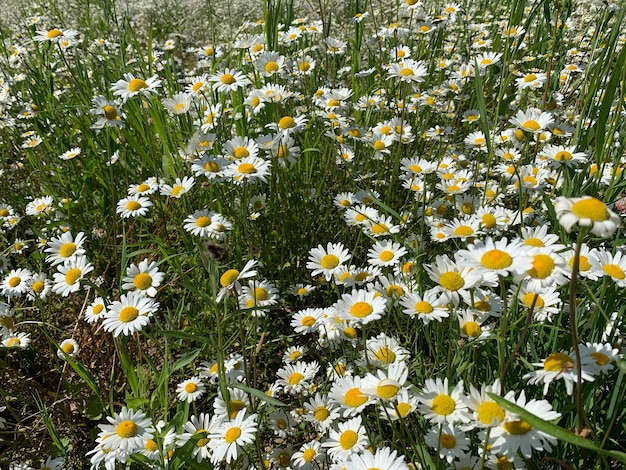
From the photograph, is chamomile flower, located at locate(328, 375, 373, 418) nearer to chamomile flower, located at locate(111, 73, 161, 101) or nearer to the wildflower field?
the wildflower field

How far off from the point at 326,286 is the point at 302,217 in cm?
47

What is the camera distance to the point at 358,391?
1405mm

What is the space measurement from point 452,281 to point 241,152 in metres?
1.35

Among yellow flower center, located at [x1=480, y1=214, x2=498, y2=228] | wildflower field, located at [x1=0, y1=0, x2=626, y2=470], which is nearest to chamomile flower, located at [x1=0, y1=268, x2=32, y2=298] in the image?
wildflower field, located at [x1=0, y1=0, x2=626, y2=470]

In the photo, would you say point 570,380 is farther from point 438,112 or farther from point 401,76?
point 438,112

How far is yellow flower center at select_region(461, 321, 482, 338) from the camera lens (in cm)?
158

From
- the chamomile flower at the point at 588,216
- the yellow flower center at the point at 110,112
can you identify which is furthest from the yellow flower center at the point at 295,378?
the yellow flower center at the point at 110,112

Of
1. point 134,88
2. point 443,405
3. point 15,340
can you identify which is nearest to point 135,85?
point 134,88

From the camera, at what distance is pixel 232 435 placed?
1578 mm

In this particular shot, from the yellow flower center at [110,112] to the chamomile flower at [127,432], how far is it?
5.04 ft

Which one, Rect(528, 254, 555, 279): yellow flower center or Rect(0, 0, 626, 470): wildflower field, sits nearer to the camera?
Rect(528, 254, 555, 279): yellow flower center

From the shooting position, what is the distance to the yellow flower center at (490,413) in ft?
3.82

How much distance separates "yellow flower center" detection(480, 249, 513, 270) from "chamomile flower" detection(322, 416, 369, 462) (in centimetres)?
63

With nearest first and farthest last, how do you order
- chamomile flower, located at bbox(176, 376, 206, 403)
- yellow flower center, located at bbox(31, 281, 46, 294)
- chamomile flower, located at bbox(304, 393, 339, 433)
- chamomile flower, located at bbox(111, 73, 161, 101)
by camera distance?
chamomile flower, located at bbox(304, 393, 339, 433) < chamomile flower, located at bbox(176, 376, 206, 403) < yellow flower center, located at bbox(31, 281, 46, 294) < chamomile flower, located at bbox(111, 73, 161, 101)
